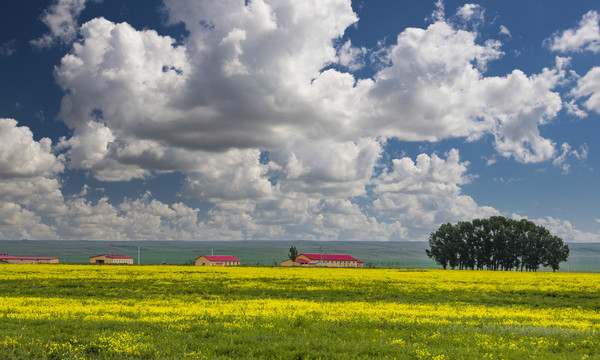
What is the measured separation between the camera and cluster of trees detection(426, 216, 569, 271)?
126750 millimetres

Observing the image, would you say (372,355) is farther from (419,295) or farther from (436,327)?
(419,295)

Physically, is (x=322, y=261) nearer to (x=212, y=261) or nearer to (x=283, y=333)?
(x=212, y=261)

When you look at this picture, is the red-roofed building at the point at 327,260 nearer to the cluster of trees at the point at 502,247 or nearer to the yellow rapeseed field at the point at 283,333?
the cluster of trees at the point at 502,247

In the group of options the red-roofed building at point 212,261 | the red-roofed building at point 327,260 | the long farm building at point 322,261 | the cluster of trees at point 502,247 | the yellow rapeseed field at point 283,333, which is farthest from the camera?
the red-roofed building at point 327,260

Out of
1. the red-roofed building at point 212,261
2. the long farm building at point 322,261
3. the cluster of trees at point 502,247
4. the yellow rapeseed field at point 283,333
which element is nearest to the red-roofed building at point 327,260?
the long farm building at point 322,261

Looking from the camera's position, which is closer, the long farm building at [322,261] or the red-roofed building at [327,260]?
the long farm building at [322,261]

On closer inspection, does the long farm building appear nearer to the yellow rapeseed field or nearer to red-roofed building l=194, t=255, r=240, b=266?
red-roofed building l=194, t=255, r=240, b=266

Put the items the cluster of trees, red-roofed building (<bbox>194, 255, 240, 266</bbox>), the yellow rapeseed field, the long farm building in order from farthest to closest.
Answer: the long farm building < red-roofed building (<bbox>194, 255, 240, 266</bbox>) < the cluster of trees < the yellow rapeseed field

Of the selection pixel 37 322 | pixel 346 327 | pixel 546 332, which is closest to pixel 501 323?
pixel 546 332

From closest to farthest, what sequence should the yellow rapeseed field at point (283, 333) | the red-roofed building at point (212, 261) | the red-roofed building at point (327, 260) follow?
1. the yellow rapeseed field at point (283, 333)
2. the red-roofed building at point (212, 261)
3. the red-roofed building at point (327, 260)

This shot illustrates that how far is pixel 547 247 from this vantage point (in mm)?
127688

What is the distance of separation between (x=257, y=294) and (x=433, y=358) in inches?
1053

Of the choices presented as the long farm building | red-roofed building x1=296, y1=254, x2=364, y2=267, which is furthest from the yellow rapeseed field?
red-roofed building x1=296, y1=254, x2=364, y2=267

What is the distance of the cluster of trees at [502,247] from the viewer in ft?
416
